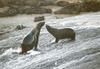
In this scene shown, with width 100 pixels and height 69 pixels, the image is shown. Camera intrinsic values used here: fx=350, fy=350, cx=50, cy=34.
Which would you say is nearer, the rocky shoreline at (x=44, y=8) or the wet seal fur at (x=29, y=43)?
the wet seal fur at (x=29, y=43)

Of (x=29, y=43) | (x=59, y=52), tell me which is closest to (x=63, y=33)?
(x=59, y=52)

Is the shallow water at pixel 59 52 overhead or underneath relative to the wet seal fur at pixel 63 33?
underneath

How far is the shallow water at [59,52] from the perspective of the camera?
28.2ft

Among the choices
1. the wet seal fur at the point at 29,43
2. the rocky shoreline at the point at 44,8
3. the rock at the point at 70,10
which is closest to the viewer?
the wet seal fur at the point at 29,43

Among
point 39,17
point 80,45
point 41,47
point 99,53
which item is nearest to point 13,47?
point 41,47

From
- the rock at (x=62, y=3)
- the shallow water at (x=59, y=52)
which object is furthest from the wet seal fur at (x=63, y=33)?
the rock at (x=62, y=3)

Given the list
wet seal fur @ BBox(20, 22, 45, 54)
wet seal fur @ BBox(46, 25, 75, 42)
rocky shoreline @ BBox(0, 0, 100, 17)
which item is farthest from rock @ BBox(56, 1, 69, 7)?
wet seal fur @ BBox(20, 22, 45, 54)

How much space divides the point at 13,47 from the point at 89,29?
2825 millimetres

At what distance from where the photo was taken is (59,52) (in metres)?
9.48

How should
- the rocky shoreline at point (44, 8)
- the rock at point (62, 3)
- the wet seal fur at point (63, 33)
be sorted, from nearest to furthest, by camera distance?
the wet seal fur at point (63, 33) < the rocky shoreline at point (44, 8) < the rock at point (62, 3)

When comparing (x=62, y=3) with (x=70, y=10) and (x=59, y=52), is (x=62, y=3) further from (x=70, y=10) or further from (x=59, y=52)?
(x=59, y=52)

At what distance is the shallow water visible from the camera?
8.60m

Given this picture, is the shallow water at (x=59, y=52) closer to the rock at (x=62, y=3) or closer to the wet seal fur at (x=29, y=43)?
the wet seal fur at (x=29, y=43)

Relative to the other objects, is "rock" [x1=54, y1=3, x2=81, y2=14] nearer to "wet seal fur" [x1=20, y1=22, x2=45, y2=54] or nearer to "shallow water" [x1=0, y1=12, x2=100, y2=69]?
"shallow water" [x1=0, y1=12, x2=100, y2=69]
